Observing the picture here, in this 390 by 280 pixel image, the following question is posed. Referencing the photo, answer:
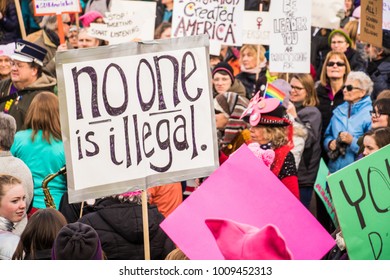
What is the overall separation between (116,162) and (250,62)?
700 cm

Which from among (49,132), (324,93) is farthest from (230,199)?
(324,93)

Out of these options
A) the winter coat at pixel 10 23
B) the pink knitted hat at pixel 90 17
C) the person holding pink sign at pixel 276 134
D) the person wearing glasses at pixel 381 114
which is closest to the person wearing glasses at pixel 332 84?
the person wearing glasses at pixel 381 114

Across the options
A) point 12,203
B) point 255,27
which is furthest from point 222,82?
point 12,203

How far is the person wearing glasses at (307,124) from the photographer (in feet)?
31.7

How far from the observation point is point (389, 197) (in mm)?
5559

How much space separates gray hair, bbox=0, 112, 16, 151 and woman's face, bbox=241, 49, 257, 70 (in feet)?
17.1

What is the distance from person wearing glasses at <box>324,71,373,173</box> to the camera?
972cm

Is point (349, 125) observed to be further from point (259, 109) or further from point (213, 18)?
point (213, 18)

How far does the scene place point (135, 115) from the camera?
5781 mm

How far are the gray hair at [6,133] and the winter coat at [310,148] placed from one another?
302 centimetres

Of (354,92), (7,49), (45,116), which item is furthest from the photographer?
(7,49)

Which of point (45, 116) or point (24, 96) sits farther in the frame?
point (24, 96)

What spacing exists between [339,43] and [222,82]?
1.85 meters

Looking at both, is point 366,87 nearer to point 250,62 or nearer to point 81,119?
point 250,62
